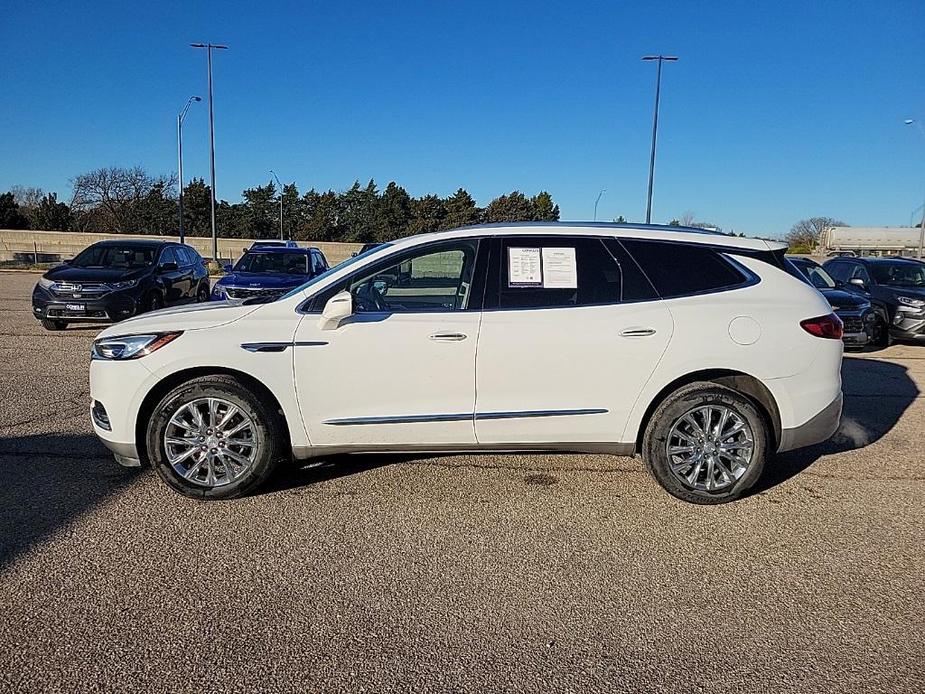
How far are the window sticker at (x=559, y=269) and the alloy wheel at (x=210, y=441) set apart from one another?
2.15 m

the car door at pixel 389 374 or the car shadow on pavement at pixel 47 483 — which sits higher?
the car door at pixel 389 374

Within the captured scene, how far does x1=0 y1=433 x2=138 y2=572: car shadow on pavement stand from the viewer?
3.78 m

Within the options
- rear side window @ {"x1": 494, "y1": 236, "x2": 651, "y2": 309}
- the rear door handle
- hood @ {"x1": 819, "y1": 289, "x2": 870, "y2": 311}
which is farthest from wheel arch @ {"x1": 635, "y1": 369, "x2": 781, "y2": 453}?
hood @ {"x1": 819, "y1": 289, "x2": 870, "y2": 311}

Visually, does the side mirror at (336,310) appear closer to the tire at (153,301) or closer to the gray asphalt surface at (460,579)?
the gray asphalt surface at (460,579)

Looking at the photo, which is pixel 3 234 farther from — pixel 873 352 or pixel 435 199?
pixel 873 352

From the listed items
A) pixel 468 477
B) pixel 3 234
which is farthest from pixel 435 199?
pixel 468 477

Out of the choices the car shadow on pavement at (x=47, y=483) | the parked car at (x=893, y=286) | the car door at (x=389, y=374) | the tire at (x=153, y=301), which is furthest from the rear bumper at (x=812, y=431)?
the tire at (x=153, y=301)

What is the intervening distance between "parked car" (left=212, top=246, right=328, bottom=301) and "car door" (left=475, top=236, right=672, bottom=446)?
8.39 m

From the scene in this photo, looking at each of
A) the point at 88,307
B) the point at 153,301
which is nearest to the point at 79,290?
the point at 88,307

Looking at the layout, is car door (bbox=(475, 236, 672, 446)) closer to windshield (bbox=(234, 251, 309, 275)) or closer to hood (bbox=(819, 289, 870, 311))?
hood (bbox=(819, 289, 870, 311))

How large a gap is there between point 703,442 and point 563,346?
1155 mm

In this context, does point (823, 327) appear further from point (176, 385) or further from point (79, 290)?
point (79, 290)

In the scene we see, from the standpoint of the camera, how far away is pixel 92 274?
1095 cm

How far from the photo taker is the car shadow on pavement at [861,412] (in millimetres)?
5156
